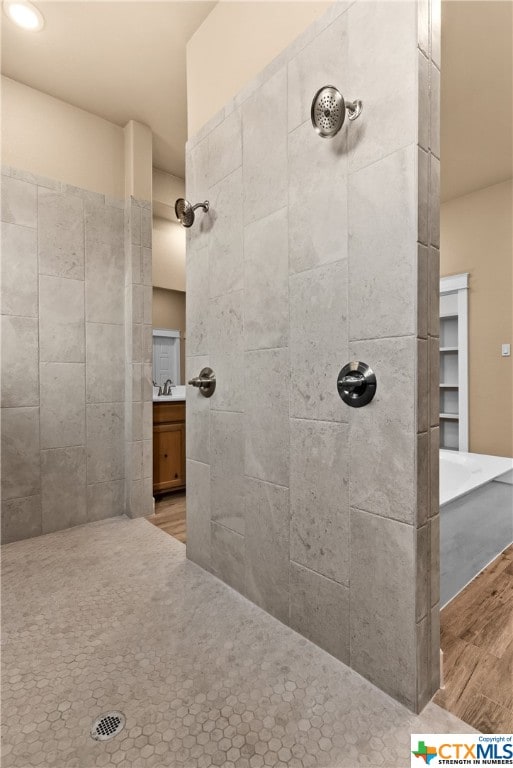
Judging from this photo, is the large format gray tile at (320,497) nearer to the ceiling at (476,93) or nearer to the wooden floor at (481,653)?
the wooden floor at (481,653)

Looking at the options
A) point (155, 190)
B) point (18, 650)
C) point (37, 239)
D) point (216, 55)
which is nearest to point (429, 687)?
point (18, 650)

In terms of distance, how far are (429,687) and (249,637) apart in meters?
0.61

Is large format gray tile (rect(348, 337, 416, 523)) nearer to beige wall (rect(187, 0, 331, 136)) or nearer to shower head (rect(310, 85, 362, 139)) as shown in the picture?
shower head (rect(310, 85, 362, 139))

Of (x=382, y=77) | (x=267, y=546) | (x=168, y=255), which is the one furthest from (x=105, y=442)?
(x=382, y=77)

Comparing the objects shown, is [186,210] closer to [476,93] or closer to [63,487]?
[63,487]

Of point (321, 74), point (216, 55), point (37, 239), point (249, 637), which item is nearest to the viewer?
point (321, 74)

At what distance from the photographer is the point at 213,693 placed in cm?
116

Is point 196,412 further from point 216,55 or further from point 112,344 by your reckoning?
Answer: point 216,55

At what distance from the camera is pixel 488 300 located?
3.67m

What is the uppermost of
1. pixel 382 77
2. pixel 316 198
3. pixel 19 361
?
pixel 382 77

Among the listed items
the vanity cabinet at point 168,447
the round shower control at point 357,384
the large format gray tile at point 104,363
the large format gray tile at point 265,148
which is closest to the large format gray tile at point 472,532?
the round shower control at point 357,384

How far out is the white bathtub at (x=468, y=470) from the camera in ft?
7.09

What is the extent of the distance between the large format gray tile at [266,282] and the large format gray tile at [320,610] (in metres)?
0.84

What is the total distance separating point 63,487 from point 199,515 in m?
1.05
